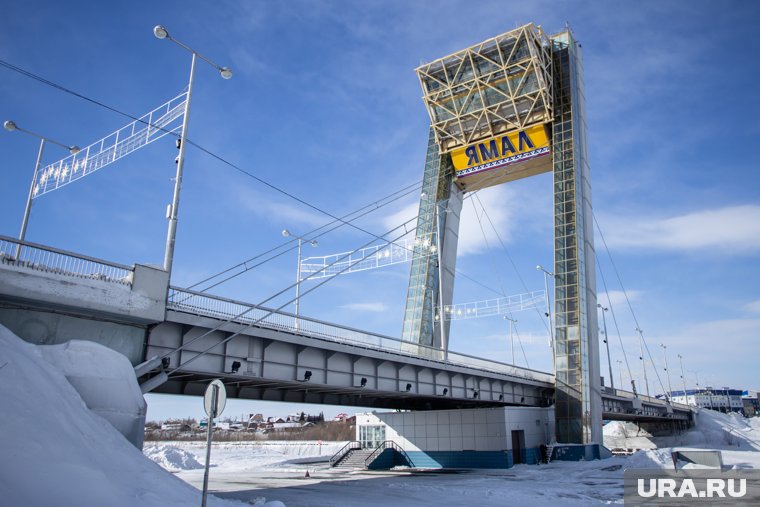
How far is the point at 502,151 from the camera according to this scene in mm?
56094

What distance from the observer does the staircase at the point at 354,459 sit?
4406 centimetres

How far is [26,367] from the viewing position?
10.1 metres

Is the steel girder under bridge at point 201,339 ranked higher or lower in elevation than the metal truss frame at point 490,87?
lower

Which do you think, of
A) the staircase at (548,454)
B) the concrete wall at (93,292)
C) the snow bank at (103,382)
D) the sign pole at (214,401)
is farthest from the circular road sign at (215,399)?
the staircase at (548,454)

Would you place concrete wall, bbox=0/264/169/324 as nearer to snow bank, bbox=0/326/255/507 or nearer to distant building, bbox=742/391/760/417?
snow bank, bbox=0/326/255/507

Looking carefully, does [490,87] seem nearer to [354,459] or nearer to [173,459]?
[354,459]

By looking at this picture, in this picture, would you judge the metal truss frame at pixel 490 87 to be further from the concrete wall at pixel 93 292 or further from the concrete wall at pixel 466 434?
the concrete wall at pixel 93 292

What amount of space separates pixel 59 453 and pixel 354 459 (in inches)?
1542

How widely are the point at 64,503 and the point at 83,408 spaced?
3.74m

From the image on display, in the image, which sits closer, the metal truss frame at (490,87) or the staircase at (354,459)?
the staircase at (354,459)

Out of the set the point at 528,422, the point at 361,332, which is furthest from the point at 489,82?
the point at 361,332

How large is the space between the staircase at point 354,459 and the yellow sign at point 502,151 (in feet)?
97.9

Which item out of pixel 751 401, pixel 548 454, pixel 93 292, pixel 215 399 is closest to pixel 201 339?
pixel 93 292

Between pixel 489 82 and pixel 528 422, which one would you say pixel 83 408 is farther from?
pixel 489 82
